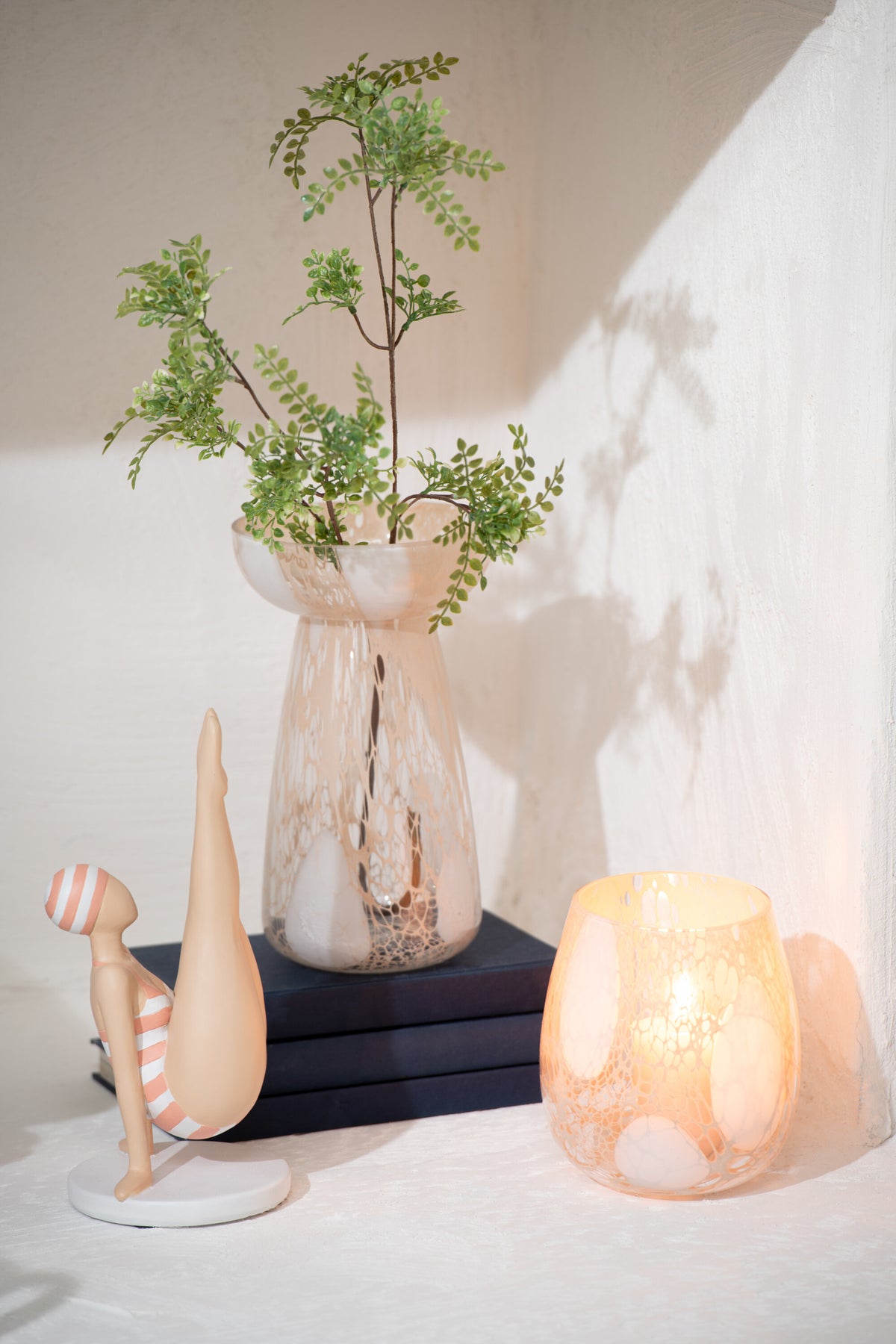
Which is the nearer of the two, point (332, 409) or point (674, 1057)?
point (674, 1057)

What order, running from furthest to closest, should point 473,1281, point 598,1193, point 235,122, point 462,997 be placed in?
1. point 235,122
2. point 462,997
3. point 598,1193
4. point 473,1281

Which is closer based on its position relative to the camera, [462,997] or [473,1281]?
[473,1281]

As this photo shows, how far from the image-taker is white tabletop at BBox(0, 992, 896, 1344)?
1.91ft

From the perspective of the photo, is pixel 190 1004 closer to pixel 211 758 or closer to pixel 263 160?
pixel 211 758

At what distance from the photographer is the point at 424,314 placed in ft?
2.74

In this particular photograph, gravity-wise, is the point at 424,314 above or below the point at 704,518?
above

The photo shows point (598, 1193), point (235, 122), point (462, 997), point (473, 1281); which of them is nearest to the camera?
point (473, 1281)

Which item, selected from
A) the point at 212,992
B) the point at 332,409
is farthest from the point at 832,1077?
the point at 332,409

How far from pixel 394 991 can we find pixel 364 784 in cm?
13

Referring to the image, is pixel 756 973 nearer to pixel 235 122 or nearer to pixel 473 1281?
pixel 473 1281

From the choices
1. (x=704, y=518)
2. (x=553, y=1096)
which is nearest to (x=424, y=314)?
(x=704, y=518)

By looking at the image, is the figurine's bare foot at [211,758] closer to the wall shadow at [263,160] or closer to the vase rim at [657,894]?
the vase rim at [657,894]

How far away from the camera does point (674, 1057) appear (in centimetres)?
68

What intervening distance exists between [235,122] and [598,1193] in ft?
2.70
